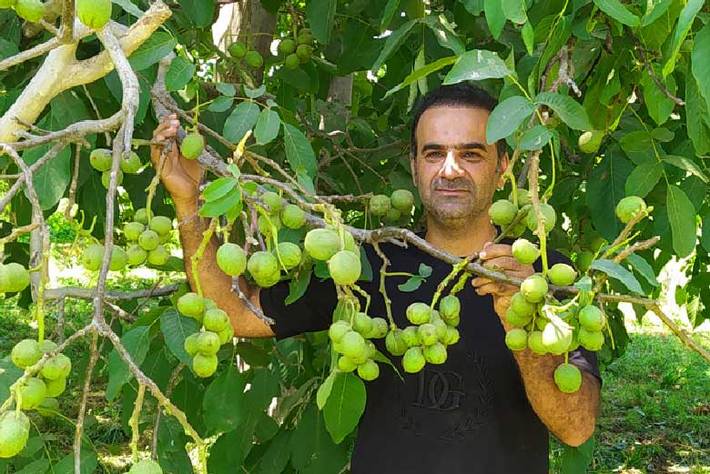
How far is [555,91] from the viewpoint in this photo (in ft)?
5.30

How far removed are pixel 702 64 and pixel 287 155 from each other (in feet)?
3.11

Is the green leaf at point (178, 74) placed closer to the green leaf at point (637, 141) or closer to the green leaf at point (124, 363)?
the green leaf at point (124, 363)

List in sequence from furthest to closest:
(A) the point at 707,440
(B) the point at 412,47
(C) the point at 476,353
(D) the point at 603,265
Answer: (A) the point at 707,440 < (B) the point at 412,47 < (C) the point at 476,353 < (D) the point at 603,265

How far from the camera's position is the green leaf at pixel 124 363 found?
66.2 inches

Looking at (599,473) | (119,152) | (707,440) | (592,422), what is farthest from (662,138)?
(707,440)

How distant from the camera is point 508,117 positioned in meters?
1.45

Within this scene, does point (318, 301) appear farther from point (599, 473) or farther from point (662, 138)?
point (599, 473)

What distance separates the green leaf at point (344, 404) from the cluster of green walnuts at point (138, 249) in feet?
1.54

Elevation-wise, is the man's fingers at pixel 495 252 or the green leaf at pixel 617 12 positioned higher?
the green leaf at pixel 617 12

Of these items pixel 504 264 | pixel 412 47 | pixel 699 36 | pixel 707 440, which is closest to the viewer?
Answer: pixel 699 36

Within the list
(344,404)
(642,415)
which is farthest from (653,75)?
(642,415)

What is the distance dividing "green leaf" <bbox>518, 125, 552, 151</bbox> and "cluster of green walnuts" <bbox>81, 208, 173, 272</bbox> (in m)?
0.64

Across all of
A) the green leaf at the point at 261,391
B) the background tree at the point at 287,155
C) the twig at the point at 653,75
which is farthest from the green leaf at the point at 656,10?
the green leaf at the point at 261,391

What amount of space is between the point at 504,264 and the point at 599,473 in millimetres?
3671
